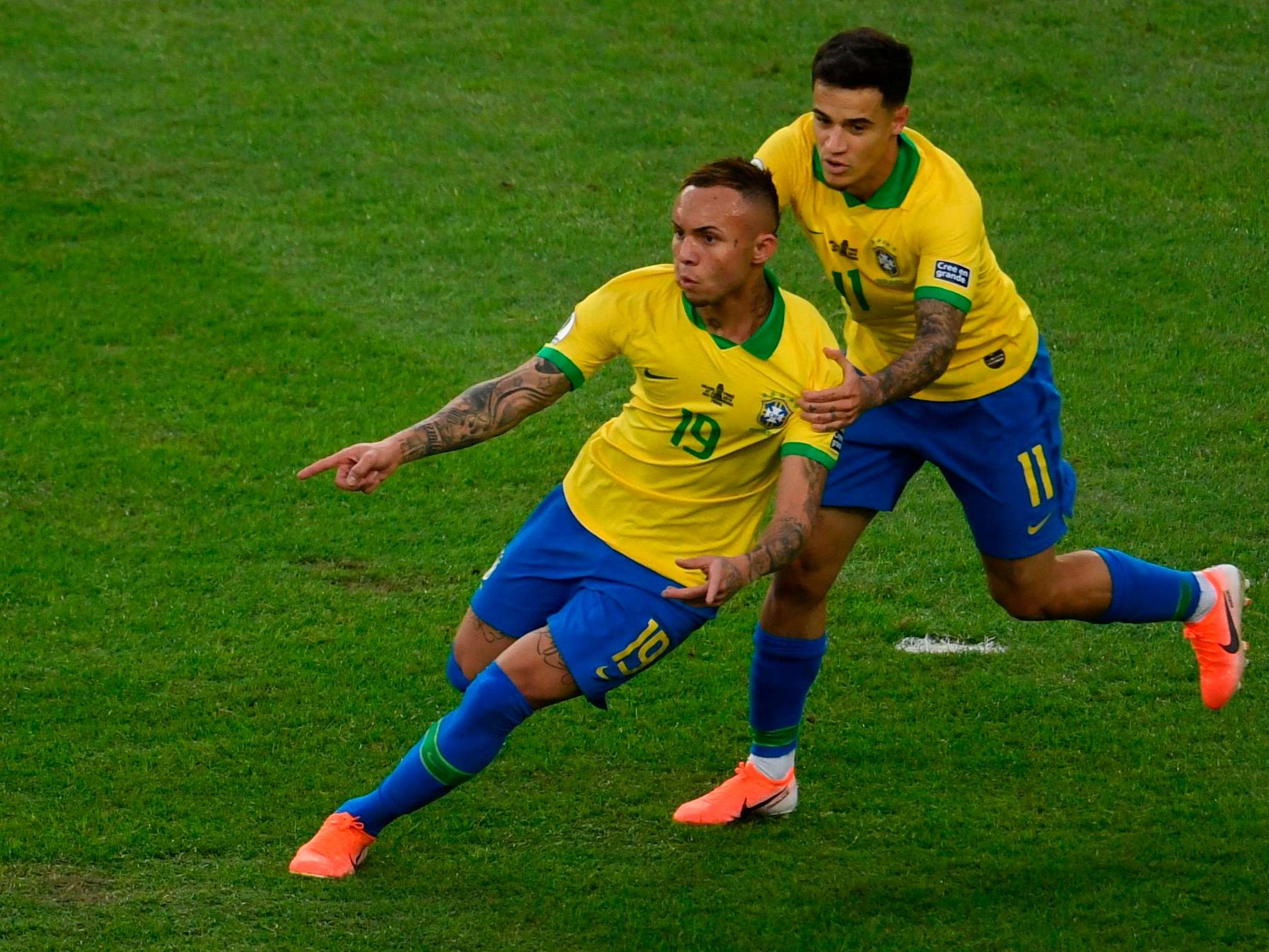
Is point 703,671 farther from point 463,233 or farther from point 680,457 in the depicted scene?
point 463,233

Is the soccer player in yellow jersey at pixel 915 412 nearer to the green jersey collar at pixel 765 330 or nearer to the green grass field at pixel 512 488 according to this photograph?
the green jersey collar at pixel 765 330

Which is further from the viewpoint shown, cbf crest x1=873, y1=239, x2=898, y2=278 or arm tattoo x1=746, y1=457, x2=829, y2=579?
cbf crest x1=873, y1=239, x2=898, y2=278

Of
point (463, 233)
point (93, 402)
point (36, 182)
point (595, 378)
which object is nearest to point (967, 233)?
point (595, 378)

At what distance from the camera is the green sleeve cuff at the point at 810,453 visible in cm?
465

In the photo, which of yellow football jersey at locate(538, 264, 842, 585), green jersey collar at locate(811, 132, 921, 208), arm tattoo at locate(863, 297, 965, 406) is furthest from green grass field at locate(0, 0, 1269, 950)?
green jersey collar at locate(811, 132, 921, 208)

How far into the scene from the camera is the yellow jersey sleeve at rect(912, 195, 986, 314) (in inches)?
191

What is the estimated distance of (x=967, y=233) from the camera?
4934mm

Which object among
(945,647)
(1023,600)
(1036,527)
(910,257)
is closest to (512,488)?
(945,647)

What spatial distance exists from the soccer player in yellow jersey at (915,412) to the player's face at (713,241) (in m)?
0.41

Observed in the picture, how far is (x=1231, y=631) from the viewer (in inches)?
229

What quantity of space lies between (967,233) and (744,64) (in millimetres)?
8025

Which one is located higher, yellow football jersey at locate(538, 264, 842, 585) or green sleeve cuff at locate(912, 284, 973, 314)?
green sleeve cuff at locate(912, 284, 973, 314)

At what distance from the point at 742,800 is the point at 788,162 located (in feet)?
6.50

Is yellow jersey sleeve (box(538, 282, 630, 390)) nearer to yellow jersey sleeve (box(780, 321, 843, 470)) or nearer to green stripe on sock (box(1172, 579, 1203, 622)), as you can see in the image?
yellow jersey sleeve (box(780, 321, 843, 470))
